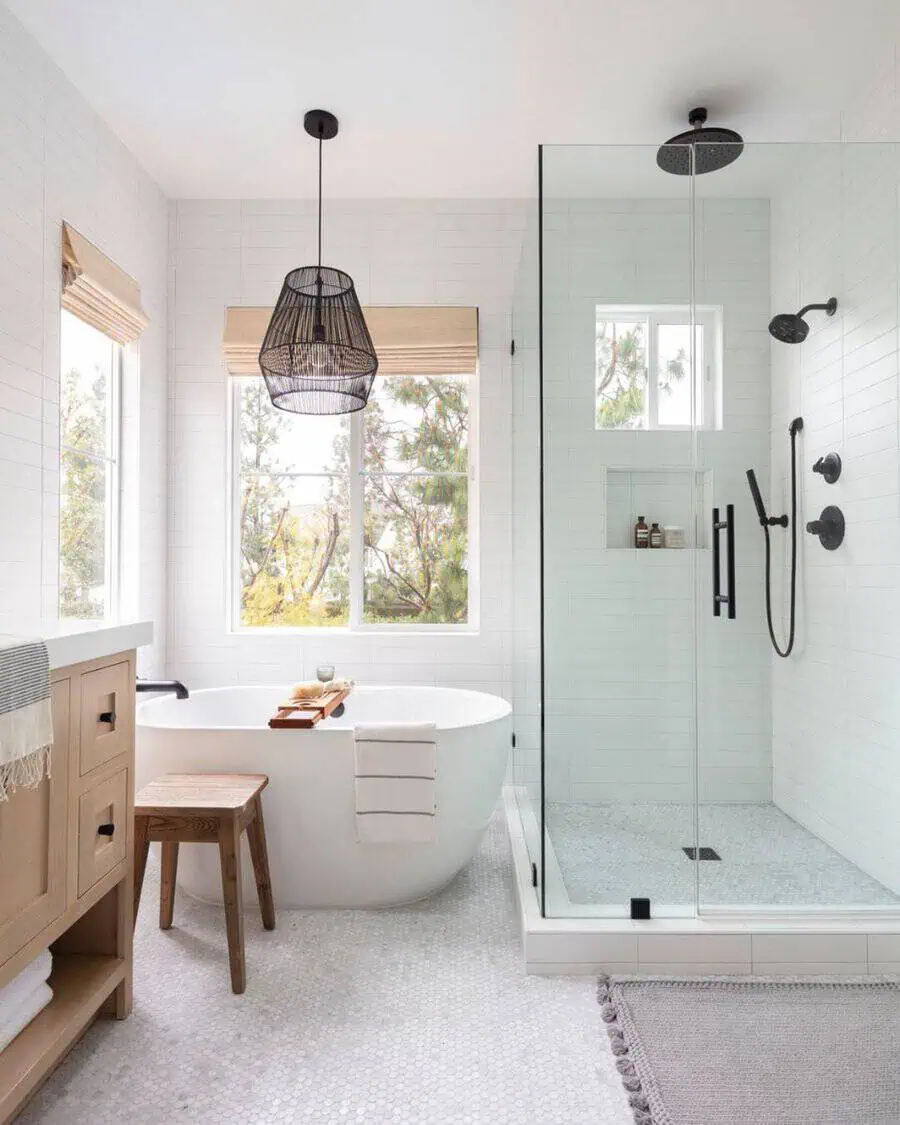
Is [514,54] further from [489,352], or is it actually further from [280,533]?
[280,533]

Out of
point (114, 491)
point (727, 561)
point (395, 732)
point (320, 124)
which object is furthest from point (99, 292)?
point (727, 561)

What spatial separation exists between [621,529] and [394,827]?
1.22m

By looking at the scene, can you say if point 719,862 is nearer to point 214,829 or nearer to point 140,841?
point 214,829

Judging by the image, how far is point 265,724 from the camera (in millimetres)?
3404

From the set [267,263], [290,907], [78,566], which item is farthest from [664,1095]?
[267,263]

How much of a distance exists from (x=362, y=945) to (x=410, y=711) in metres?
1.23

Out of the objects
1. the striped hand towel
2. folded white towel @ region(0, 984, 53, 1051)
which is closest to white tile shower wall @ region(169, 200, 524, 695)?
folded white towel @ region(0, 984, 53, 1051)

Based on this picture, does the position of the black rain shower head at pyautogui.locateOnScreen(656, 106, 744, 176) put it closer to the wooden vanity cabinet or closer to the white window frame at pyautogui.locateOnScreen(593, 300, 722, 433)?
the white window frame at pyautogui.locateOnScreen(593, 300, 722, 433)

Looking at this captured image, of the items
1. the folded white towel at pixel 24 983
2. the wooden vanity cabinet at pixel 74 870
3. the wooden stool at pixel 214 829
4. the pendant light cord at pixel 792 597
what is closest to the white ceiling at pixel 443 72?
the pendant light cord at pixel 792 597

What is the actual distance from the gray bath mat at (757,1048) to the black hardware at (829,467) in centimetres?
145

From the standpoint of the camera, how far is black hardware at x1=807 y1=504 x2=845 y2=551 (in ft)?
7.44

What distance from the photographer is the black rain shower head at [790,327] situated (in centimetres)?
227

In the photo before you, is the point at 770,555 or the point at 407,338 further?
the point at 407,338

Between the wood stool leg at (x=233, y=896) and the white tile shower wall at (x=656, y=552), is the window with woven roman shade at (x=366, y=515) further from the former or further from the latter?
Answer: the wood stool leg at (x=233, y=896)
